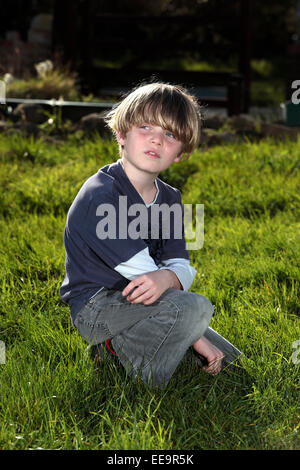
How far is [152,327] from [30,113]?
178 inches

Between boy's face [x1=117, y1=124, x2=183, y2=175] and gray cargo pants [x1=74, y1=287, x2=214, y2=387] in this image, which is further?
boy's face [x1=117, y1=124, x2=183, y2=175]

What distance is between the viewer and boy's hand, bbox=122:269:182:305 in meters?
2.29

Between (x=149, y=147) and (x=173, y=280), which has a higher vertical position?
(x=149, y=147)

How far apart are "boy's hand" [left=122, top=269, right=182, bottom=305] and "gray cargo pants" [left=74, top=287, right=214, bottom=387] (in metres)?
0.04

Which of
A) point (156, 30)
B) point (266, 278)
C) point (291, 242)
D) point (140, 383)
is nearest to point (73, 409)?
point (140, 383)

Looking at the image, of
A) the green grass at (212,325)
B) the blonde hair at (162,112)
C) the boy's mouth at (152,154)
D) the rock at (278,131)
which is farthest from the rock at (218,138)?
the boy's mouth at (152,154)

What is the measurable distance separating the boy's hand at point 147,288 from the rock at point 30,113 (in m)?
4.41

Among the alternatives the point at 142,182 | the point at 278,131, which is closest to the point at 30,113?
the point at 278,131

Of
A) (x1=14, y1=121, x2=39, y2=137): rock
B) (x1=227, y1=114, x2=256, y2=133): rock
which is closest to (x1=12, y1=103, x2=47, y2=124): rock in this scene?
(x1=14, y1=121, x2=39, y2=137): rock

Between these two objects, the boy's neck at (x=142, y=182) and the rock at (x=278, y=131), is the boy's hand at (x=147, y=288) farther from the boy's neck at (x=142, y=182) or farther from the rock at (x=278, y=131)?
the rock at (x=278, y=131)

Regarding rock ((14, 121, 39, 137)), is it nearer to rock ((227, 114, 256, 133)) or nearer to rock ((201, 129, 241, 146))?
rock ((201, 129, 241, 146))

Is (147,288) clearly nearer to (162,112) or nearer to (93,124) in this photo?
(162,112)

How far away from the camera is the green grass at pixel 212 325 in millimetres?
2092

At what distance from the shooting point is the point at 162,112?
246cm
